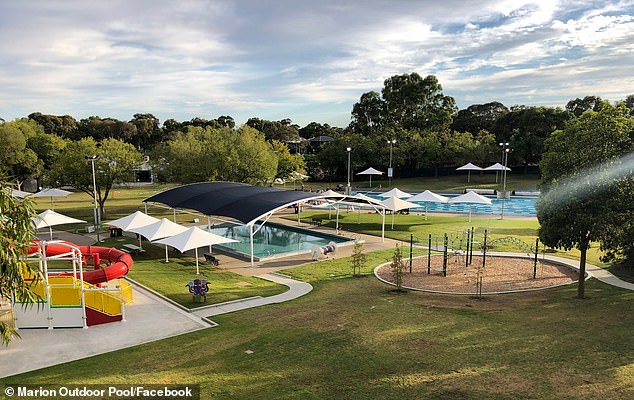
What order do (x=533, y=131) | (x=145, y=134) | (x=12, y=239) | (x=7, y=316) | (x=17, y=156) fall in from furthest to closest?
(x=145, y=134)
(x=533, y=131)
(x=17, y=156)
(x=7, y=316)
(x=12, y=239)

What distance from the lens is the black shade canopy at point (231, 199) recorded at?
24891mm

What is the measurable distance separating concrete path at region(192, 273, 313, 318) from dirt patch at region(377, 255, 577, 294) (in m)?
4.10

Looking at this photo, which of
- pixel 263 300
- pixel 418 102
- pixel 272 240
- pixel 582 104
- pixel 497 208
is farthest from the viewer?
pixel 418 102

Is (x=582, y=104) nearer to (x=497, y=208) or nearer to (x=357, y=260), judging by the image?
(x=497, y=208)

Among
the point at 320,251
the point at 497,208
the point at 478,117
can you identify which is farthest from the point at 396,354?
the point at 478,117

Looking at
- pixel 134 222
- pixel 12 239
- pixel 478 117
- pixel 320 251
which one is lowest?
pixel 320 251

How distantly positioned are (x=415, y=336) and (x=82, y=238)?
2581 cm

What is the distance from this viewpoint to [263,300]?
55.5 feet

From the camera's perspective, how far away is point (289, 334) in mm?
12734

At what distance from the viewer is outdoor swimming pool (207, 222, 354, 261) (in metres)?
25.8

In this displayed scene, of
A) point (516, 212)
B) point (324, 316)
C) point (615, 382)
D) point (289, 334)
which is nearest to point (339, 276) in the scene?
point (324, 316)

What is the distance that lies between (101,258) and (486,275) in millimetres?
18716

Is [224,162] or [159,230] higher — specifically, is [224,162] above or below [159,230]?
above

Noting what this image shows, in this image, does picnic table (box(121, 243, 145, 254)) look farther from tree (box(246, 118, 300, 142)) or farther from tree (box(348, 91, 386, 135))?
tree (box(246, 118, 300, 142))
